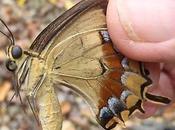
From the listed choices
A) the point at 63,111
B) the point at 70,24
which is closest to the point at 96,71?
the point at 70,24

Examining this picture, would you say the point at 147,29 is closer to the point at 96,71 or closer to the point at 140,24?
the point at 140,24

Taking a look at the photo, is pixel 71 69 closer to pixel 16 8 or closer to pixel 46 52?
pixel 46 52

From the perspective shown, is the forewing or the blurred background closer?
the forewing

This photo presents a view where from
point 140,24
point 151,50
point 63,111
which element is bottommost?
point 63,111

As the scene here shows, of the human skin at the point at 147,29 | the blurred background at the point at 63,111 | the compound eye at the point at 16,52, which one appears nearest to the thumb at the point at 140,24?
the human skin at the point at 147,29

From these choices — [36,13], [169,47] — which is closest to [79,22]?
[169,47]

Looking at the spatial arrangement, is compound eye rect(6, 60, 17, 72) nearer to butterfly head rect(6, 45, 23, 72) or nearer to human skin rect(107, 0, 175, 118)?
butterfly head rect(6, 45, 23, 72)

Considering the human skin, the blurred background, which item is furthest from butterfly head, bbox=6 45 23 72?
the blurred background
